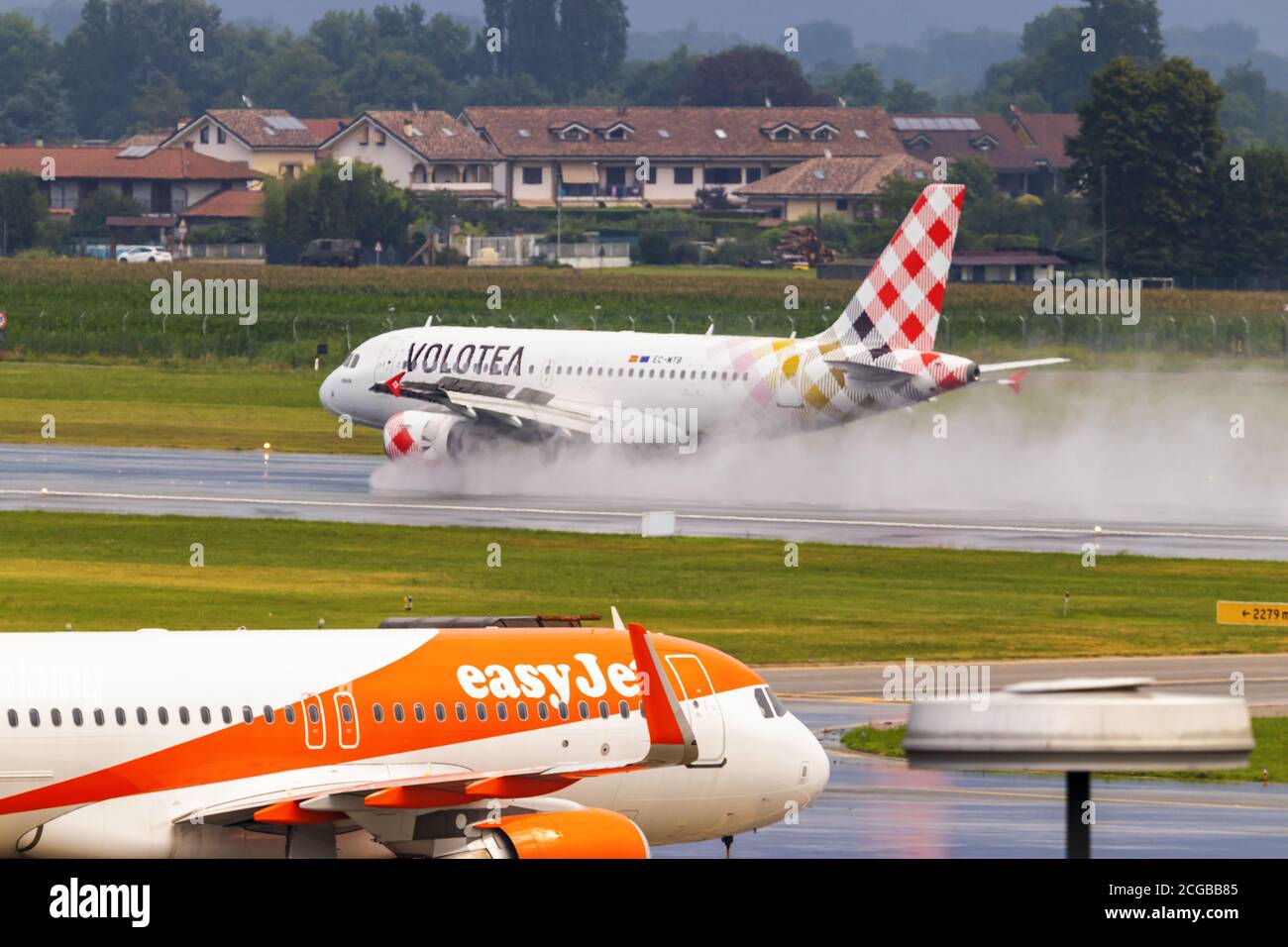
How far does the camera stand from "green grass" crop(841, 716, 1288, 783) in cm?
3766

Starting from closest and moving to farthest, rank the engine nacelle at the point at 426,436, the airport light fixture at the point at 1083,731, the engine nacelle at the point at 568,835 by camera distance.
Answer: the airport light fixture at the point at 1083,731 → the engine nacelle at the point at 568,835 → the engine nacelle at the point at 426,436

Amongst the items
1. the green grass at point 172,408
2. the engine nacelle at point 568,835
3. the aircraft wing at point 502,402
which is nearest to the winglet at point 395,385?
the aircraft wing at point 502,402

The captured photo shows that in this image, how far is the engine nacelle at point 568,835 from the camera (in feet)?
72.0

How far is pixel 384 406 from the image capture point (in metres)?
82.9

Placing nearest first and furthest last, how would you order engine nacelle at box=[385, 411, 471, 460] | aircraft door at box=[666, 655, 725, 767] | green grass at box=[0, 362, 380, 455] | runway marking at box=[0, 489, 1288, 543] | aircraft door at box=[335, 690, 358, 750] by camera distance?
1. aircraft door at box=[335, 690, 358, 750]
2. aircraft door at box=[666, 655, 725, 767]
3. runway marking at box=[0, 489, 1288, 543]
4. engine nacelle at box=[385, 411, 471, 460]
5. green grass at box=[0, 362, 380, 455]

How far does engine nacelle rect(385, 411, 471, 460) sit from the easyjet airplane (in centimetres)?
5196

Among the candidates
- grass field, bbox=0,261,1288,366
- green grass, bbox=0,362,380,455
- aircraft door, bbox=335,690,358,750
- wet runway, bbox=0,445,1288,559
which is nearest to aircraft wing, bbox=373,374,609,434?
wet runway, bbox=0,445,1288,559

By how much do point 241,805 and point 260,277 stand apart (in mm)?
154585

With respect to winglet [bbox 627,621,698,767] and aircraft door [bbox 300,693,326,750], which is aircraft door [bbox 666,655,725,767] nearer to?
aircraft door [bbox 300,693,326,750]

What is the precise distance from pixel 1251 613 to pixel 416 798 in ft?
115

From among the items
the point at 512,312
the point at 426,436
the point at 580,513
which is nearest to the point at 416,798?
the point at 580,513

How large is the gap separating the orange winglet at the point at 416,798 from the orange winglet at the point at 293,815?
3.16 ft

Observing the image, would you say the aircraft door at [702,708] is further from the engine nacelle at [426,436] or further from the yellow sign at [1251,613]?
the engine nacelle at [426,436]
